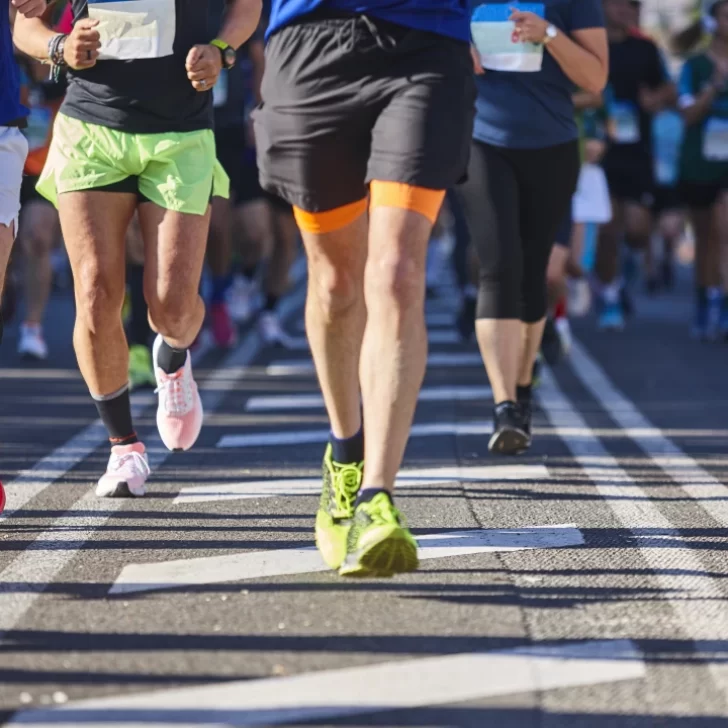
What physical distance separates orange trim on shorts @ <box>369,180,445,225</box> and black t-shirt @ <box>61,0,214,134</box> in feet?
4.27

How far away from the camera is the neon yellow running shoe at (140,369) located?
29.1 feet

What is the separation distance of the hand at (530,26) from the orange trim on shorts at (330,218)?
202 centimetres

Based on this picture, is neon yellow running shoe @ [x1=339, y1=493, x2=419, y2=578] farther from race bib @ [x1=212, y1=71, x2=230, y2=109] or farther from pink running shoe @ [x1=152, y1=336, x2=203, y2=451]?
race bib @ [x1=212, y1=71, x2=230, y2=109]

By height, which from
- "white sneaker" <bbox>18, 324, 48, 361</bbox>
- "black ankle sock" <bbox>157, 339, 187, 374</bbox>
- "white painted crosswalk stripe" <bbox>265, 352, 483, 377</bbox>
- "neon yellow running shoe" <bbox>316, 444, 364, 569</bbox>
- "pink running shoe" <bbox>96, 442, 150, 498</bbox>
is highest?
"neon yellow running shoe" <bbox>316, 444, 364, 569</bbox>

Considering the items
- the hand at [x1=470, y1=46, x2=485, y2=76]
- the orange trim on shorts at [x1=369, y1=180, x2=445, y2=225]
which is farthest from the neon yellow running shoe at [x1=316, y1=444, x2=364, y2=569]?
the hand at [x1=470, y1=46, x2=485, y2=76]

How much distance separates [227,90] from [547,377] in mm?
2709

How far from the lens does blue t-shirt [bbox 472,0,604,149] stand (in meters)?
6.30

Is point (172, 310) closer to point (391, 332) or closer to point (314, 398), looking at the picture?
point (391, 332)

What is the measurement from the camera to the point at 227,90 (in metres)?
10.6

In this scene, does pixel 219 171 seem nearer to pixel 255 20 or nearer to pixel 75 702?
pixel 255 20

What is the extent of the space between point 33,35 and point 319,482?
5.72 feet

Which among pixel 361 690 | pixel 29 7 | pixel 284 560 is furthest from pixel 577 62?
pixel 361 690

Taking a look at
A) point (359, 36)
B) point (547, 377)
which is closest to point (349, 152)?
point (359, 36)

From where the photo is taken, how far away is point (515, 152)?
6324 mm
